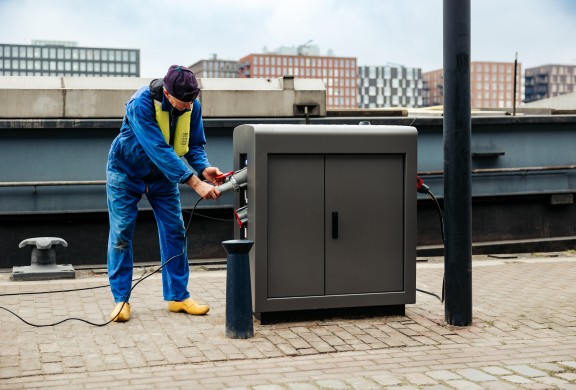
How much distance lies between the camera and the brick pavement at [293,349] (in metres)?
4.81

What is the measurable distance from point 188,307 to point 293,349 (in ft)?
4.72

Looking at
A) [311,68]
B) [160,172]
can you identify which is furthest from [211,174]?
[311,68]

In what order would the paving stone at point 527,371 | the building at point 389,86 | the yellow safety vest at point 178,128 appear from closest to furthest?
the paving stone at point 527,371, the yellow safety vest at point 178,128, the building at point 389,86

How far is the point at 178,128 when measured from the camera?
662 centimetres

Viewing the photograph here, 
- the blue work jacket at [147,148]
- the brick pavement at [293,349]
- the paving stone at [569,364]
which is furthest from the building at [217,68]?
the paving stone at [569,364]

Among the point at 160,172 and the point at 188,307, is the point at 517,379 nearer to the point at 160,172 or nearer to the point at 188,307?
the point at 188,307

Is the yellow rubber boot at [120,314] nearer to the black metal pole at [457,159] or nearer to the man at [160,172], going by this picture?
the man at [160,172]

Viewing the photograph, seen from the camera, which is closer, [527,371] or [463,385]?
[463,385]

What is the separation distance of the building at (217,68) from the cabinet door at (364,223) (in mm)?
164897

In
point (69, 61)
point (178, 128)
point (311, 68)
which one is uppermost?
point (69, 61)

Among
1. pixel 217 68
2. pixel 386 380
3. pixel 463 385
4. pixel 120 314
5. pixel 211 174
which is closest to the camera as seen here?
pixel 463 385

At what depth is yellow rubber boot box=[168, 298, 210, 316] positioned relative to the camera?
21.9 ft

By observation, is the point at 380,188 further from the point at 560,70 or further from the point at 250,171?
the point at 560,70

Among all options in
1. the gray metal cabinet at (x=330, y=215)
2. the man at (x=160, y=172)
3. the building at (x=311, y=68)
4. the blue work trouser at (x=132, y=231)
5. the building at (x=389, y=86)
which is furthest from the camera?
the building at (x=389, y=86)
